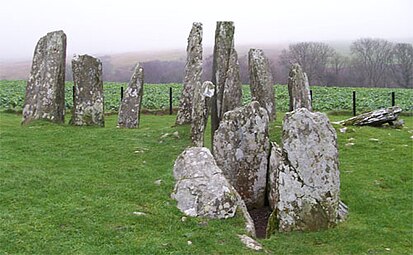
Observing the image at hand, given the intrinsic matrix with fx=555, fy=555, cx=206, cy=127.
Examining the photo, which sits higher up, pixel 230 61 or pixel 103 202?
A: pixel 230 61

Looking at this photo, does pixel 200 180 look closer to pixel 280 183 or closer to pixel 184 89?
pixel 280 183

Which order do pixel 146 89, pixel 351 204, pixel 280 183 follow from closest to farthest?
pixel 280 183 → pixel 351 204 → pixel 146 89

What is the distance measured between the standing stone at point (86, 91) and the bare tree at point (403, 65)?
5553 centimetres

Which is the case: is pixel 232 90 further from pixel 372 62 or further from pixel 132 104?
pixel 372 62

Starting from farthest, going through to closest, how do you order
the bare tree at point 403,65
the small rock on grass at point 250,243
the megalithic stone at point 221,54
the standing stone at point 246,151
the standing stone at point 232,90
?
the bare tree at point 403,65 → the megalithic stone at point 221,54 → the standing stone at point 232,90 → the standing stone at point 246,151 → the small rock on grass at point 250,243

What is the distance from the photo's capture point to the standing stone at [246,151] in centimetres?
1252

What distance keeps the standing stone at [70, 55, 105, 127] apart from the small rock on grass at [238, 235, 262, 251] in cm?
1093

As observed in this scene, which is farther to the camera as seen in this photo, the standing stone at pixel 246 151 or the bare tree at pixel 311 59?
the bare tree at pixel 311 59

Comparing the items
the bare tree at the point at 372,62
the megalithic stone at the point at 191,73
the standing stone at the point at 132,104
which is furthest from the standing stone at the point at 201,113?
the bare tree at the point at 372,62

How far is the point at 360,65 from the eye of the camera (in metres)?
77.3

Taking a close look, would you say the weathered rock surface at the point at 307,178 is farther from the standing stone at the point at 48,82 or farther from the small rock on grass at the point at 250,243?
the standing stone at the point at 48,82

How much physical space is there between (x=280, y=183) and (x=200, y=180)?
60.8 inches

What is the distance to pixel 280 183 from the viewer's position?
414 inches

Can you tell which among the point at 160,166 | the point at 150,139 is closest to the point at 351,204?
the point at 160,166
